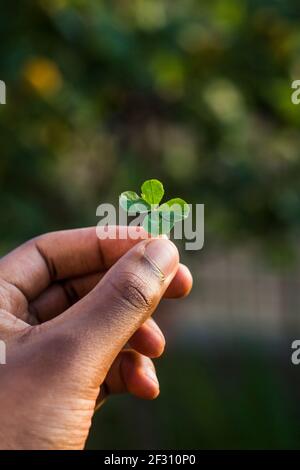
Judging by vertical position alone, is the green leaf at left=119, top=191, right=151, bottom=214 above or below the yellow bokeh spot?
below

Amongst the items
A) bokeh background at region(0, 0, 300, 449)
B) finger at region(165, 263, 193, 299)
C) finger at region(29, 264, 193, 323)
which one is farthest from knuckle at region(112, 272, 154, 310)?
bokeh background at region(0, 0, 300, 449)

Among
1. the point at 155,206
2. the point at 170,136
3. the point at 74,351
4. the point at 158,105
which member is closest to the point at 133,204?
the point at 155,206

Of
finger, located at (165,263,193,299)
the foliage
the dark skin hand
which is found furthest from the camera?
the foliage

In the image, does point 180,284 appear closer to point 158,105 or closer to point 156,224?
point 156,224

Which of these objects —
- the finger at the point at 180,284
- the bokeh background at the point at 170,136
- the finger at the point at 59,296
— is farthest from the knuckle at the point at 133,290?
the bokeh background at the point at 170,136

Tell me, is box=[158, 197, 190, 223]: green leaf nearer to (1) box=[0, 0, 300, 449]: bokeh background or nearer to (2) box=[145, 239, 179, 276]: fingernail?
(2) box=[145, 239, 179, 276]: fingernail

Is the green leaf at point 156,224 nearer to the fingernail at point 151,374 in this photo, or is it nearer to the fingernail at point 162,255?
the fingernail at point 162,255

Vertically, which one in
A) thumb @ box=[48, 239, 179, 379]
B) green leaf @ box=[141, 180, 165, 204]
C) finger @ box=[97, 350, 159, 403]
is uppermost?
green leaf @ box=[141, 180, 165, 204]
